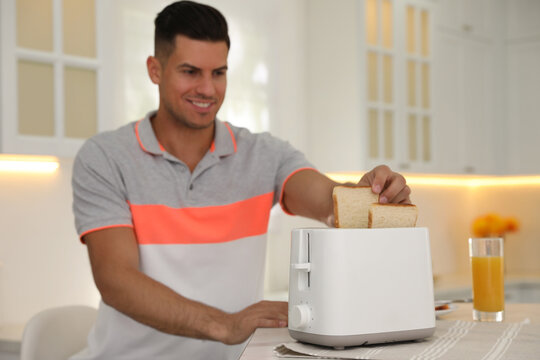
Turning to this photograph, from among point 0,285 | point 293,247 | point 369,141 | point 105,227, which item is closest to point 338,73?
point 369,141

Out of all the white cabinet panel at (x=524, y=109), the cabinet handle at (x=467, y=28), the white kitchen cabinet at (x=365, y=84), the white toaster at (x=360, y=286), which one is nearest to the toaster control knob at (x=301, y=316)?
the white toaster at (x=360, y=286)

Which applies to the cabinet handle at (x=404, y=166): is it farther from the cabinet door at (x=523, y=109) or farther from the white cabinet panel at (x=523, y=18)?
the white cabinet panel at (x=523, y=18)

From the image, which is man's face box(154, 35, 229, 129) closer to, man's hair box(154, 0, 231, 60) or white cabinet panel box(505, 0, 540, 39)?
man's hair box(154, 0, 231, 60)

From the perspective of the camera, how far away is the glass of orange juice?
1.32 m

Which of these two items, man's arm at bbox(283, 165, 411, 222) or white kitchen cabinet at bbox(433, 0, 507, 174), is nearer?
man's arm at bbox(283, 165, 411, 222)

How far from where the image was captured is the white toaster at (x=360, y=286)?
0.93m

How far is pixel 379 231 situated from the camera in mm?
957

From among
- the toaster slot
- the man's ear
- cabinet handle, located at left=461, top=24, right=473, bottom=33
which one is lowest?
the toaster slot

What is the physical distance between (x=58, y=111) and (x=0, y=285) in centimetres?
69

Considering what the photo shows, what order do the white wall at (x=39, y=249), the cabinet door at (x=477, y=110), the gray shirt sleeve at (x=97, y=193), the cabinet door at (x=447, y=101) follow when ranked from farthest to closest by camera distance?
the cabinet door at (x=477, y=110)
the cabinet door at (x=447, y=101)
the white wall at (x=39, y=249)
the gray shirt sleeve at (x=97, y=193)

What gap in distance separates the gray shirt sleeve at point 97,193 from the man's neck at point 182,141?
16 cm

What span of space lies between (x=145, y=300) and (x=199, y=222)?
0.97 feet

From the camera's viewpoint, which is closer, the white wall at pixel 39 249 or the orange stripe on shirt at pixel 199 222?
the orange stripe on shirt at pixel 199 222

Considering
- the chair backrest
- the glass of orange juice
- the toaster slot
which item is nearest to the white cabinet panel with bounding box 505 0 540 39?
the glass of orange juice
